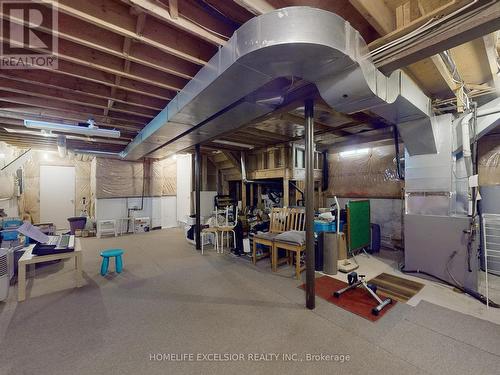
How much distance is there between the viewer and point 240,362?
5.40ft

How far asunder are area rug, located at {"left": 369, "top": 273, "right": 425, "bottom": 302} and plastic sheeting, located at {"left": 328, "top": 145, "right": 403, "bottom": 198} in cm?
215

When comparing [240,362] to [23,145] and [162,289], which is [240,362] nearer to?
[162,289]

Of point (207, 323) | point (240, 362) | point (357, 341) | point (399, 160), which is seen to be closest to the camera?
point (240, 362)

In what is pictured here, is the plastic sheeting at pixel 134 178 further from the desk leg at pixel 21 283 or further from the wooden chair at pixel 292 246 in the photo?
the wooden chair at pixel 292 246

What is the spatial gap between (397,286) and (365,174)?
2853mm

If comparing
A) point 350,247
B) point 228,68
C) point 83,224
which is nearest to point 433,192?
point 350,247

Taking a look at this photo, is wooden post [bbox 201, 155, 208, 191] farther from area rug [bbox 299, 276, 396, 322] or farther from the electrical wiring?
the electrical wiring

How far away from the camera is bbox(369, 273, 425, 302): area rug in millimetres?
2641

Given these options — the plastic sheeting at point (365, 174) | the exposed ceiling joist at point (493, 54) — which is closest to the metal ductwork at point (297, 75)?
the exposed ceiling joist at point (493, 54)

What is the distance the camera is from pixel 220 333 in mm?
1965

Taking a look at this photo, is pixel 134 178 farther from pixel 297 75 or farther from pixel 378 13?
pixel 378 13

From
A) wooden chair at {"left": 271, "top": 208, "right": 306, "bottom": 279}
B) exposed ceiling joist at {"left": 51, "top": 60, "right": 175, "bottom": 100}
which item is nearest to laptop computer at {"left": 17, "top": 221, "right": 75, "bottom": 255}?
exposed ceiling joist at {"left": 51, "top": 60, "right": 175, "bottom": 100}

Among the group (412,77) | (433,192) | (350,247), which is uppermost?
(412,77)

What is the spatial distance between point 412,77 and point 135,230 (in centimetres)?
741
